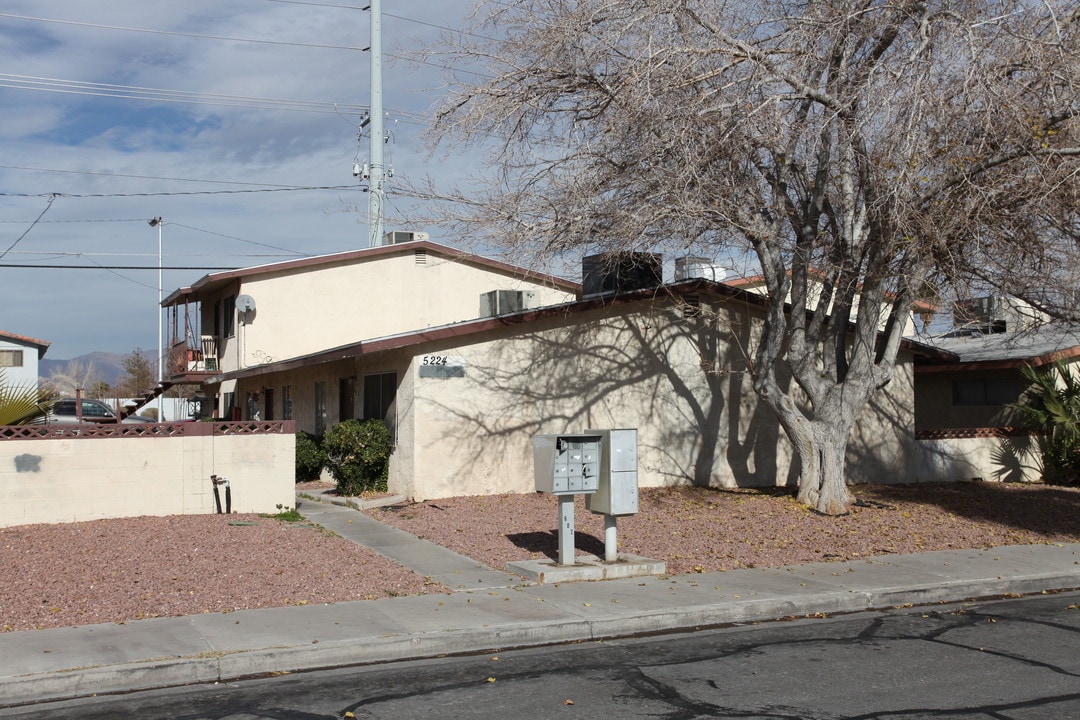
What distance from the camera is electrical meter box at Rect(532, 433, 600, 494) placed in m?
11.3

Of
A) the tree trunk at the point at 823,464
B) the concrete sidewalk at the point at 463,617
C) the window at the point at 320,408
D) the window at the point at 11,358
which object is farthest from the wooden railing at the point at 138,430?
the window at the point at 11,358

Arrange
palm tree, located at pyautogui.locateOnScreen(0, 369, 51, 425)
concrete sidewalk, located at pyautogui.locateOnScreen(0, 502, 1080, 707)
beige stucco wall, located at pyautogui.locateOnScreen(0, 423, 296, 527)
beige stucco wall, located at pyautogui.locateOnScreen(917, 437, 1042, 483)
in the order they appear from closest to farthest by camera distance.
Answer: concrete sidewalk, located at pyautogui.locateOnScreen(0, 502, 1080, 707), beige stucco wall, located at pyautogui.locateOnScreen(0, 423, 296, 527), palm tree, located at pyautogui.locateOnScreen(0, 369, 51, 425), beige stucco wall, located at pyautogui.locateOnScreen(917, 437, 1042, 483)

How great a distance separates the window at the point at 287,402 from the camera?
24.6 m

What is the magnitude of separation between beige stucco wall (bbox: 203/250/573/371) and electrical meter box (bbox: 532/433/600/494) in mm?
15008

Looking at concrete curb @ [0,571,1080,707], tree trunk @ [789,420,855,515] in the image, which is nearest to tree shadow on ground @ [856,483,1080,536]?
tree trunk @ [789,420,855,515]

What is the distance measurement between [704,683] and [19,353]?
2021 inches

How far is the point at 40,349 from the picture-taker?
52906mm

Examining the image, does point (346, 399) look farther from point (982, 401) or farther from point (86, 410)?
point (86, 410)

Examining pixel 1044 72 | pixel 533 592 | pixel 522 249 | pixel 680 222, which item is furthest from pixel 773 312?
pixel 533 592

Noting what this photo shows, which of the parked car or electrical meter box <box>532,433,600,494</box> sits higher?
the parked car

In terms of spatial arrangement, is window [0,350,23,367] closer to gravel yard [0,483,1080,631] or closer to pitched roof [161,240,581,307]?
pitched roof [161,240,581,307]

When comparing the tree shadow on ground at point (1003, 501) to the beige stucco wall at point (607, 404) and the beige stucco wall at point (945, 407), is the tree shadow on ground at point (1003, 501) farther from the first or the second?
the beige stucco wall at point (945, 407)

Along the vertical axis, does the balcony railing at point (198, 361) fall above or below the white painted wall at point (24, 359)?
below

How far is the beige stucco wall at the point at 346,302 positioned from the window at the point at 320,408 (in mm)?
4390
